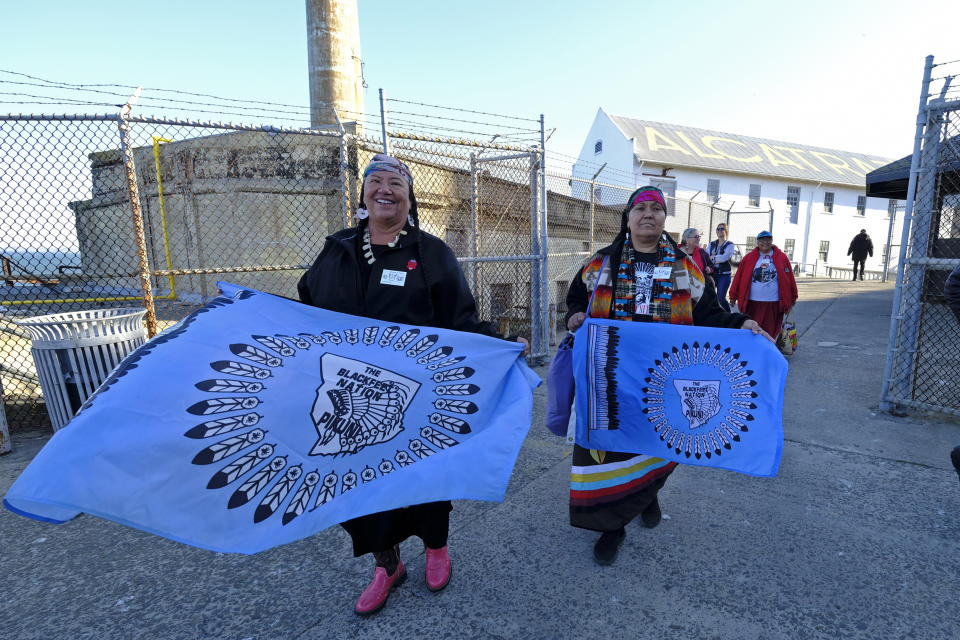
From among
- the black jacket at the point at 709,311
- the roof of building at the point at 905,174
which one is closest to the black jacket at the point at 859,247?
the roof of building at the point at 905,174

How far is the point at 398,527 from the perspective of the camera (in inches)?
93.7

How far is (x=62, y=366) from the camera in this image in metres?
4.15

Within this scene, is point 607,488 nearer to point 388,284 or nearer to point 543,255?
point 388,284

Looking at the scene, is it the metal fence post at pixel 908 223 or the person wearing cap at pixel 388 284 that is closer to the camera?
the person wearing cap at pixel 388 284

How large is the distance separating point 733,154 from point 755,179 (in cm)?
233

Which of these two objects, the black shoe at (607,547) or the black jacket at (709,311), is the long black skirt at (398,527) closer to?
the black shoe at (607,547)

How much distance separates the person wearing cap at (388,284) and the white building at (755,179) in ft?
91.4

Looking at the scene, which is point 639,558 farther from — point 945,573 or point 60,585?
point 60,585

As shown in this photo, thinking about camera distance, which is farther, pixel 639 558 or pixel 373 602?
pixel 639 558

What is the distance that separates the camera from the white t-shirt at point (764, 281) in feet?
22.5

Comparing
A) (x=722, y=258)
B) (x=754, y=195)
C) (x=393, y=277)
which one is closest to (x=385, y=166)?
(x=393, y=277)

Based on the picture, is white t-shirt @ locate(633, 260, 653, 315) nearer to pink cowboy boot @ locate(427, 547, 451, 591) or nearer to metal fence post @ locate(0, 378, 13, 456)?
pink cowboy boot @ locate(427, 547, 451, 591)

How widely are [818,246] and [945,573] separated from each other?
37.9 meters

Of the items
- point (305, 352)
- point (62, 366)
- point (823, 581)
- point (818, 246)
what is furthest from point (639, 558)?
point (818, 246)
